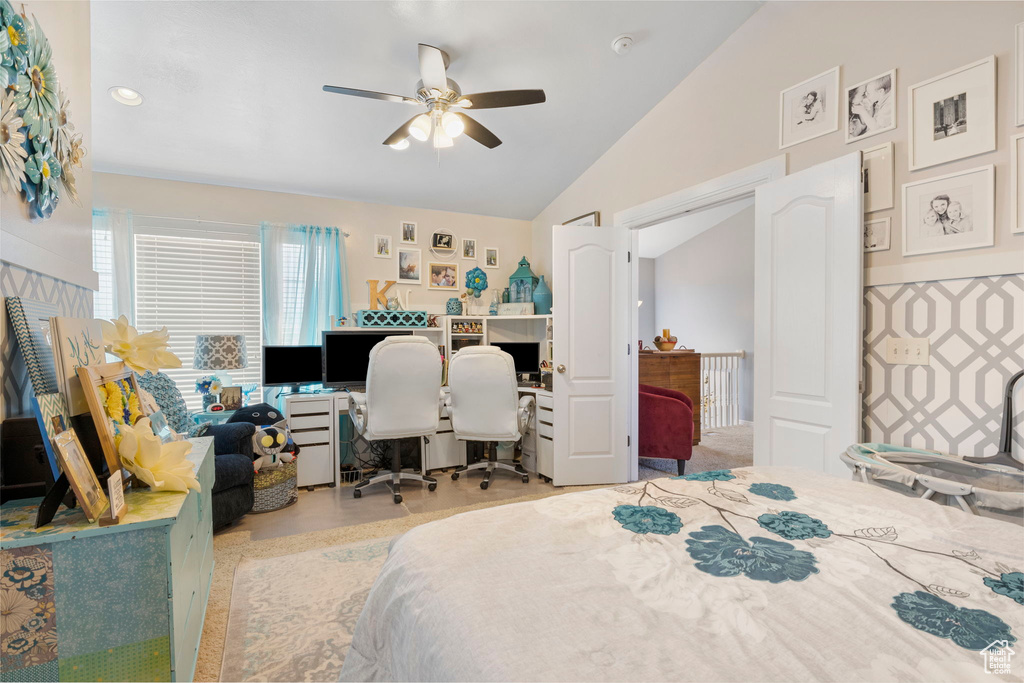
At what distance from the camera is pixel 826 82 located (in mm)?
2385

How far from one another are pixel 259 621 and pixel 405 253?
3.36 metres

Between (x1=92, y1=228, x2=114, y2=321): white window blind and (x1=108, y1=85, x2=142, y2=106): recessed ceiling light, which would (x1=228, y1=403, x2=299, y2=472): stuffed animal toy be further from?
(x1=108, y1=85, x2=142, y2=106): recessed ceiling light

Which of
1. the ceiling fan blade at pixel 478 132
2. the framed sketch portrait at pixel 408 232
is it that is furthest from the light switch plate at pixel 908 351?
the framed sketch portrait at pixel 408 232

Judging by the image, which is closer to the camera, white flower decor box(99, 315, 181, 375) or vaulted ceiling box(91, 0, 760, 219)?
white flower decor box(99, 315, 181, 375)

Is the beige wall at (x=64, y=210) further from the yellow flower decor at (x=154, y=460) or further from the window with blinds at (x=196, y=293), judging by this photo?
the window with blinds at (x=196, y=293)

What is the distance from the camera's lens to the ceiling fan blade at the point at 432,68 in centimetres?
232

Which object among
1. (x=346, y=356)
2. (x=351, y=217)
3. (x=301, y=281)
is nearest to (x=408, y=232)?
(x=351, y=217)

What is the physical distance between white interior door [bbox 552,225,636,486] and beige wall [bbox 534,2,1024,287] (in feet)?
1.72

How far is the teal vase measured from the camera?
15.3 ft

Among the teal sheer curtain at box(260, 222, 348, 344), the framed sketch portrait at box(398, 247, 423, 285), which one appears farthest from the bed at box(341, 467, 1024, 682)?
the framed sketch portrait at box(398, 247, 423, 285)

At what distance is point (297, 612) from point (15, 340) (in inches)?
54.4

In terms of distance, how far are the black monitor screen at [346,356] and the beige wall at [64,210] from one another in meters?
2.14

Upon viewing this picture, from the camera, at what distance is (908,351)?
2.07 m

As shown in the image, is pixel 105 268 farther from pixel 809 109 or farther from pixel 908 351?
pixel 908 351
